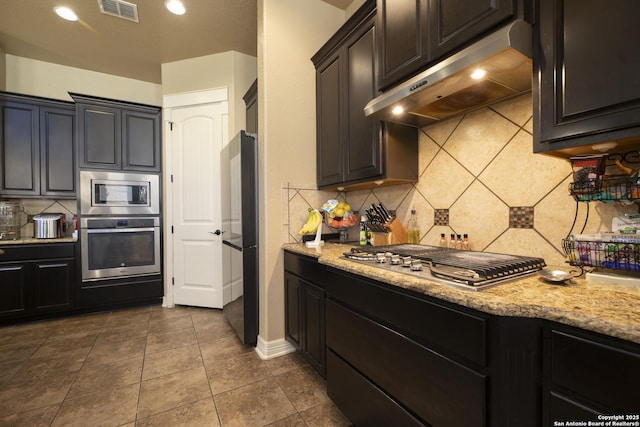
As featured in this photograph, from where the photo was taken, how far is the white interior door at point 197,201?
344 cm

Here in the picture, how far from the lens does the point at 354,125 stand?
6.61 ft

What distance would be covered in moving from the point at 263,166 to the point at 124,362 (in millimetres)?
1871

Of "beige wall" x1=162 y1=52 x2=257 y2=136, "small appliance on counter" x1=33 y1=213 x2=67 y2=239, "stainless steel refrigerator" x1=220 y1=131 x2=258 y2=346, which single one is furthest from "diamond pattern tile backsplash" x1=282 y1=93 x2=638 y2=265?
"small appliance on counter" x1=33 y1=213 x2=67 y2=239

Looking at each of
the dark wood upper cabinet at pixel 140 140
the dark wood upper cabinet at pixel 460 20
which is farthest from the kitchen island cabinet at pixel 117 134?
the dark wood upper cabinet at pixel 460 20

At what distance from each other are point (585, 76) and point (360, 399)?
152 centimetres

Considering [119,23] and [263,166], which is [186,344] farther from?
[119,23]

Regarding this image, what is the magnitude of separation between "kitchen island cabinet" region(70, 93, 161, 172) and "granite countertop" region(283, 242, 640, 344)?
3647 mm

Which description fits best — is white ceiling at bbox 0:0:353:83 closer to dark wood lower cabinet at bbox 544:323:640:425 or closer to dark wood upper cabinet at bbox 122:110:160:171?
dark wood upper cabinet at bbox 122:110:160:171

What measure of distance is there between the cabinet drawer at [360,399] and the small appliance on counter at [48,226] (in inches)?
140

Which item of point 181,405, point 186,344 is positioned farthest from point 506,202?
point 186,344

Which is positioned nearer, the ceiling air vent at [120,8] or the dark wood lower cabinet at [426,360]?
the dark wood lower cabinet at [426,360]

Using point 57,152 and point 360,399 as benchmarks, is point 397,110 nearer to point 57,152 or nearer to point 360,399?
point 360,399

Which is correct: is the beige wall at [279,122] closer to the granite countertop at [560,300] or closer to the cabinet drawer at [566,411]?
the granite countertop at [560,300]

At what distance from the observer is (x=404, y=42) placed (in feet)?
4.81
